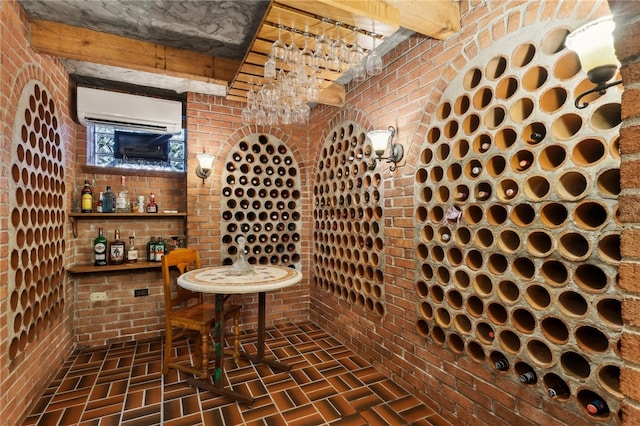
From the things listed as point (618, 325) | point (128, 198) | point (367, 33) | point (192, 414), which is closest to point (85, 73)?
point (128, 198)

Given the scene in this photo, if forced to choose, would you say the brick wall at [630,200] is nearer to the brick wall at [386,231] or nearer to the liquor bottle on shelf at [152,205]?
the brick wall at [386,231]

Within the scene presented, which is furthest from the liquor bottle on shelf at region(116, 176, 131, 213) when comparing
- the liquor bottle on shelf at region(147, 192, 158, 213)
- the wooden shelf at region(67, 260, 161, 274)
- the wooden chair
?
the wooden chair

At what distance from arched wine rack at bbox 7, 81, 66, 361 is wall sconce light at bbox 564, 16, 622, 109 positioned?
2.80 m

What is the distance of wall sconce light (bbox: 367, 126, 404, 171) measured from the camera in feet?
7.50

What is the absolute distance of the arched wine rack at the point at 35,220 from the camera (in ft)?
6.42

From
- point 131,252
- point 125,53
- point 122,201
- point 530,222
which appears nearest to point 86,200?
point 122,201

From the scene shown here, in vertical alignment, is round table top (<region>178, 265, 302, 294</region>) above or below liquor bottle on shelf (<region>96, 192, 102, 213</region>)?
below

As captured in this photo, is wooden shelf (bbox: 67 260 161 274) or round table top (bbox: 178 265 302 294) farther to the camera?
wooden shelf (bbox: 67 260 161 274)

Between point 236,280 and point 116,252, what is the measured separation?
158cm

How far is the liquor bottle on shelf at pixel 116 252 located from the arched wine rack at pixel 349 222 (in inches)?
76.1

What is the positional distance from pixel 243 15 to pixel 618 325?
8.41ft

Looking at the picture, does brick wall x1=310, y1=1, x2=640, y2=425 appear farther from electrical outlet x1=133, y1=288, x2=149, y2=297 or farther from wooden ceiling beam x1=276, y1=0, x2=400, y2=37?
electrical outlet x1=133, y1=288, x2=149, y2=297

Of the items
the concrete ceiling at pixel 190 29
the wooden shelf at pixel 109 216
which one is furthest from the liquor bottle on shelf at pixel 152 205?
the concrete ceiling at pixel 190 29

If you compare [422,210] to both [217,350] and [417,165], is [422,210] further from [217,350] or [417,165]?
[217,350]
